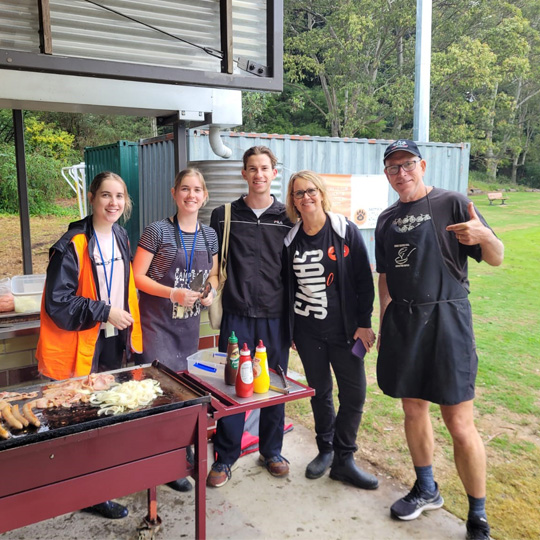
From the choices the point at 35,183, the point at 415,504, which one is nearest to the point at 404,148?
the point at 415,504

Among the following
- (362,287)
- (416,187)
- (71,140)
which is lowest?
(362,287)

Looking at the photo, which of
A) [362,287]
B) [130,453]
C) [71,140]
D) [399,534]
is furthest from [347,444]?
[71,140]

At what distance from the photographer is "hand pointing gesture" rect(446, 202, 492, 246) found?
254 cm

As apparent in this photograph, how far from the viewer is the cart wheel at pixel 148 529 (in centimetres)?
→ 281

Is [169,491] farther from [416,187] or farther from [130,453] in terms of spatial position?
[416,187]

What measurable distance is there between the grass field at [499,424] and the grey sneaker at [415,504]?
0.36 ft

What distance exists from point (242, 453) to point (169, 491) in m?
0.64

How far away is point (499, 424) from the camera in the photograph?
177 inches

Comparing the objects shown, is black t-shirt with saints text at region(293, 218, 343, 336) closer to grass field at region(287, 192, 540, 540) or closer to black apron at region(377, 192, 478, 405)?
black apron at region(377, 192, 478, 405)

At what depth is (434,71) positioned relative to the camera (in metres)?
18.3

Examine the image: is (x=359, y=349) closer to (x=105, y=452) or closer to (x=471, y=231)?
(x=471, y=231)

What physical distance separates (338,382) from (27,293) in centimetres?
224

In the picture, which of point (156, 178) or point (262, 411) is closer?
point (262, 411)

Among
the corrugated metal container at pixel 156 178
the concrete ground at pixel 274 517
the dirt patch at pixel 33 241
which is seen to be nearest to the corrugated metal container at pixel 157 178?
the corrugated metal container at pixel 156 178
